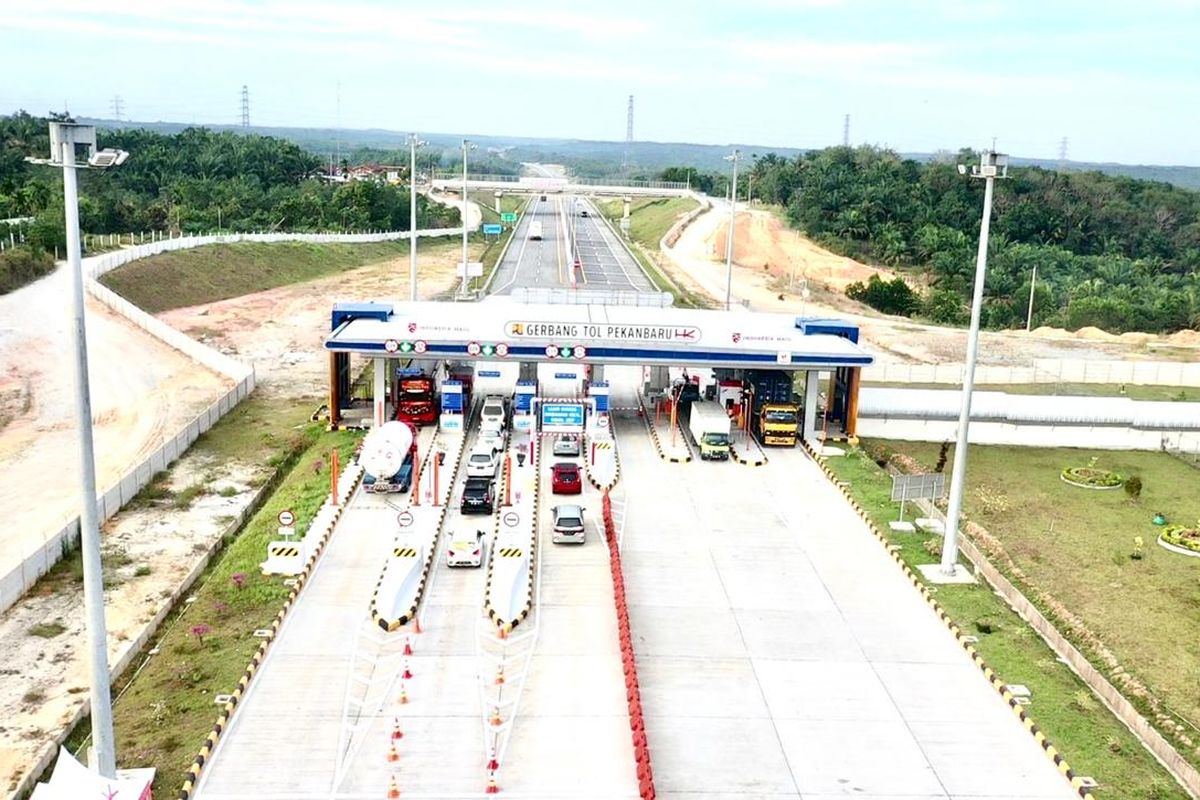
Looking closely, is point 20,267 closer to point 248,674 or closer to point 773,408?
point 773,408

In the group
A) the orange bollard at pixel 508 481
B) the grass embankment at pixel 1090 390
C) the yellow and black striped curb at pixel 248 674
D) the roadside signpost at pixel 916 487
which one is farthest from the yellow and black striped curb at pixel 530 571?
the grass embankment at pixel 1090 390

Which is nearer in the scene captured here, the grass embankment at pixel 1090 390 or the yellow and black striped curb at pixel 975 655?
the yellow and black striped curb at pixel 975 655

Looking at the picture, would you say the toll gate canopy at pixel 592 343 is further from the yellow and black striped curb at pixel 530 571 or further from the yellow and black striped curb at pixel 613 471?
the yellow and black striped curb at pixel 530 571

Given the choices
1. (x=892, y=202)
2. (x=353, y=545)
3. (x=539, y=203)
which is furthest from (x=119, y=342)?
(x=539, y=203)

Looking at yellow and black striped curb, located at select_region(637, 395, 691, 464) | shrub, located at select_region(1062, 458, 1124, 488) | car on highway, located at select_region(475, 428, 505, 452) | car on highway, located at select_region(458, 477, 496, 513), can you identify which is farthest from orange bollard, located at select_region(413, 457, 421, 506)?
shrub, located at select_region(1062, 458, 1124, 488)

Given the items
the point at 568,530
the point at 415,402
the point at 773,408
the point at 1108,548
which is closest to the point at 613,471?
the point at 568,530
